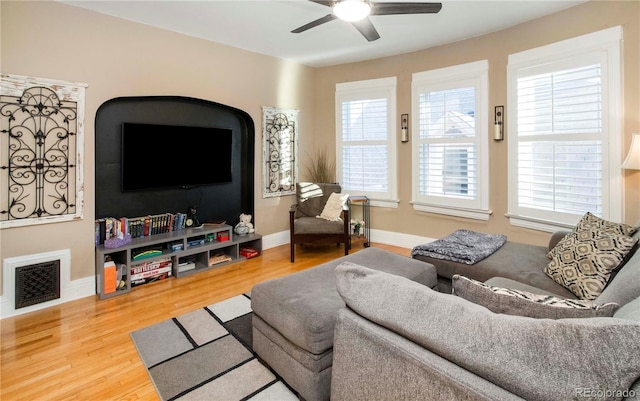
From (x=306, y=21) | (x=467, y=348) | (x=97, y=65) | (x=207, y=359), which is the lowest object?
(x=207, y=359)

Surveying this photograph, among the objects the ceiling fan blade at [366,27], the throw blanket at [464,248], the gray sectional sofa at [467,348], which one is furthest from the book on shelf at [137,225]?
the gray sectional sofa at [467,348]

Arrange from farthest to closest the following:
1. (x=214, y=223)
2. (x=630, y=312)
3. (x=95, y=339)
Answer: (x=214, y=223)
(x=95, y=339)
(x=630, y=312)

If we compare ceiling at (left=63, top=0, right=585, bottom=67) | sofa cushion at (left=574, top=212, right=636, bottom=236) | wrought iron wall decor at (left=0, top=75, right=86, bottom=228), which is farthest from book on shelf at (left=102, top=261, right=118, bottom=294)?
sofa cushion at (left=574, top=212, right=636, bottom=236)

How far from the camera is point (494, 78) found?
393 cm

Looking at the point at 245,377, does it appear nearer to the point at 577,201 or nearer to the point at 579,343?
the point at 579,343

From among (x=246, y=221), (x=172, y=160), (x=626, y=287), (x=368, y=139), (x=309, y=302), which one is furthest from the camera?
(x=368, y=139)

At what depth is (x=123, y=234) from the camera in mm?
3434

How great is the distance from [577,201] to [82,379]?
4.38 m

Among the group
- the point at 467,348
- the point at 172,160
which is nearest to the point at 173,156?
the point at 172,160

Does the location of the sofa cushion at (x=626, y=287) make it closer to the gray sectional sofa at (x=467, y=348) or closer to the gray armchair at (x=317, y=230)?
the gray sectional sofa at (x=467, y=348)

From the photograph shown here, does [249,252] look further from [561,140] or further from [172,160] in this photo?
[561,140]

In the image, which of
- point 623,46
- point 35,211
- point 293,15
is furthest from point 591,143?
point 35,211

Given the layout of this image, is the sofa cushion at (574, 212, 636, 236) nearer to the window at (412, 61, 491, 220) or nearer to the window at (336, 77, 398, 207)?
the window at (412, 61, 491, 220)

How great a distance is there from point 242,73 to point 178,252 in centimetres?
248
